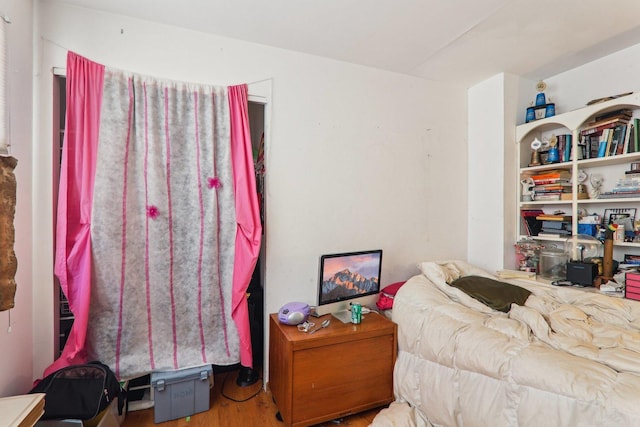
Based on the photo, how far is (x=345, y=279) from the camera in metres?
1.99

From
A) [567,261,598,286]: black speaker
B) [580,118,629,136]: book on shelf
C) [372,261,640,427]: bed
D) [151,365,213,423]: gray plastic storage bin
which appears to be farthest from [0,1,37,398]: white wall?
[580,118,629,136]: book on shelf

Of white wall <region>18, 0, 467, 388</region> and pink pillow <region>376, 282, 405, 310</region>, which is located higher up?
white wall <region>18, 0, 467, 388</region>

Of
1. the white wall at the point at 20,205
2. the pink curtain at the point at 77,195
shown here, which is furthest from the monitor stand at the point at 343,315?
the white wall at the point at 20,205

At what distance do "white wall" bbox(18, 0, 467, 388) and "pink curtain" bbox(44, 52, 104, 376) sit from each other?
0.34 feet

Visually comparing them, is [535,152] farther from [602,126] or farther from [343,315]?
[343,315]

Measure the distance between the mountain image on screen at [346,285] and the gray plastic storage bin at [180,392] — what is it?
2.89 feet

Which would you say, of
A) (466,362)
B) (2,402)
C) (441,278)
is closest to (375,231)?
(441,278)

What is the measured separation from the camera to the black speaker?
1.94m

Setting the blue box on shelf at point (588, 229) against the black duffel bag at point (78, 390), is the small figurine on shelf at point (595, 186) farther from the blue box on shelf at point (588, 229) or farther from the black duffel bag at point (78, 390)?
the black duffel bag at point (78, 390)

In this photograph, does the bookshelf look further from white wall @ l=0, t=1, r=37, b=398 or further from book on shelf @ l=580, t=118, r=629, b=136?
white wall @ l=0, t=1, r=37, b=398

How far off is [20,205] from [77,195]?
9.0 inches

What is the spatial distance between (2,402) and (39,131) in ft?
4.16

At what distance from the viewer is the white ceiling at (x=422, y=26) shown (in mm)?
1625

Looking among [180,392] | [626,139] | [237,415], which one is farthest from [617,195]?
[180,392]
